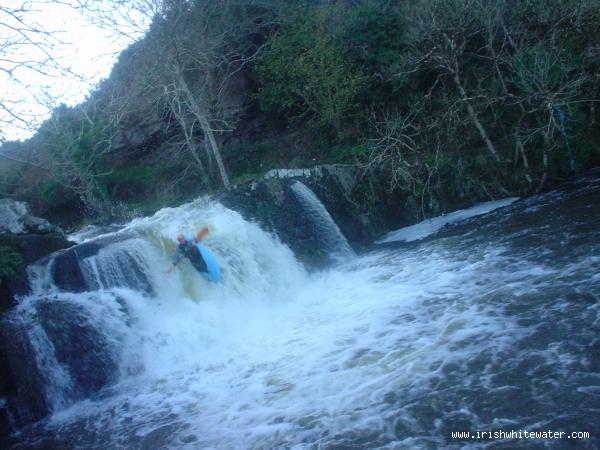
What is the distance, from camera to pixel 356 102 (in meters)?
17.0

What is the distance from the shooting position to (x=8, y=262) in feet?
31.0

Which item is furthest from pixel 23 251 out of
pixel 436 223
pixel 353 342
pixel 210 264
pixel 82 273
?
pixel 436 223

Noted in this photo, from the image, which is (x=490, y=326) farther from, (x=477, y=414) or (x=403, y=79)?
(x=403, y=79)

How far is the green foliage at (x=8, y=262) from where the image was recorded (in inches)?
368

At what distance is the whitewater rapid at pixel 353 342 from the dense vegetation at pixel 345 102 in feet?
8.33

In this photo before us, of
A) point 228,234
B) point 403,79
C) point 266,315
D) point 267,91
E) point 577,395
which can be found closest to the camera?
point 577,395

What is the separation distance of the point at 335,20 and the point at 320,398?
1499 cm

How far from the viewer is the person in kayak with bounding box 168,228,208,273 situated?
9703 millimetres

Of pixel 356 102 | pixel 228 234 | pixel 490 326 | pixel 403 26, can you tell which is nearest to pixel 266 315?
pixel 228 234

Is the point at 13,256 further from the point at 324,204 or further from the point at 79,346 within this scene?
the point at 324,204

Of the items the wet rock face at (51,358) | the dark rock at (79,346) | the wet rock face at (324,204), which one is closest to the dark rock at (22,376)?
the wet rock face at (51,358)

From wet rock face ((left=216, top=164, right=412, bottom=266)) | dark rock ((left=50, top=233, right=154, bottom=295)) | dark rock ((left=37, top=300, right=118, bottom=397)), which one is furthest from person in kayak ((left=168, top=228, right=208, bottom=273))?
wet rock face ((left=216, top=164, right=412, bottom=266))

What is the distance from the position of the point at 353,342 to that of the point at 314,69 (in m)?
12.3

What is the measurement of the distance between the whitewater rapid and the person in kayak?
0.34 m
